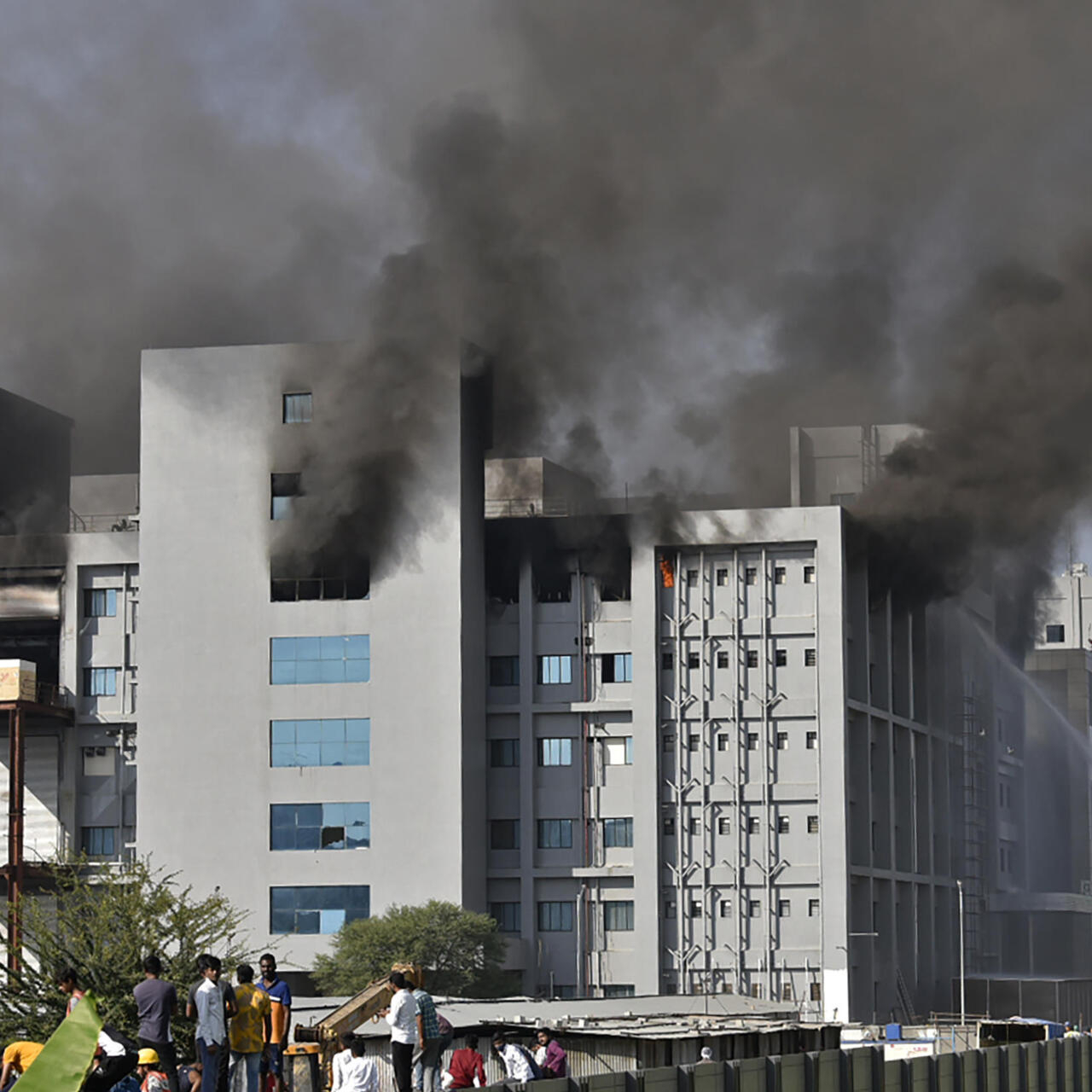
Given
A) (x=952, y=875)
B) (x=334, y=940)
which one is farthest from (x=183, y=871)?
(x=952, y=875)

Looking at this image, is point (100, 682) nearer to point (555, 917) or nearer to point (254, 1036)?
point (555, 917)

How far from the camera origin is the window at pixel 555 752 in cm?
8844

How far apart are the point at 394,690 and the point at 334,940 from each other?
10403 mm

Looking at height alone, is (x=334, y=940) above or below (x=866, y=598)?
below

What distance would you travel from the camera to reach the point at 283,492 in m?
87.3

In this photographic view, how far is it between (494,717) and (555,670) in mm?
3336

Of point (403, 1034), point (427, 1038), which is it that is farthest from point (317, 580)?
point (403, 1034)

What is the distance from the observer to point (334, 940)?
270ft

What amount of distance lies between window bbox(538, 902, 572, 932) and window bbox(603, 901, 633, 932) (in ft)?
5.12

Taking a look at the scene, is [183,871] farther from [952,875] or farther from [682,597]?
[952,875]

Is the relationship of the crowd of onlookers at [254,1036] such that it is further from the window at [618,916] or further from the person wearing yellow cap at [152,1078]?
the window at [618,916]

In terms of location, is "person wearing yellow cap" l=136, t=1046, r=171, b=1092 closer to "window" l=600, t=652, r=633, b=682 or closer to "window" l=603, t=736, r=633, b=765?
"window" l=603, t=736, r=633, b=765

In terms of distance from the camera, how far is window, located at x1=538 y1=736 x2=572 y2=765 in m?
88.4

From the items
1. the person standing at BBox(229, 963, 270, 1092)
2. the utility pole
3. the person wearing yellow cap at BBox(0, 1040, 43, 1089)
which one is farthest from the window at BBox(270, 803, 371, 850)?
the person wearing yellow cap at BBox(0, 1040, 43, 1089)
